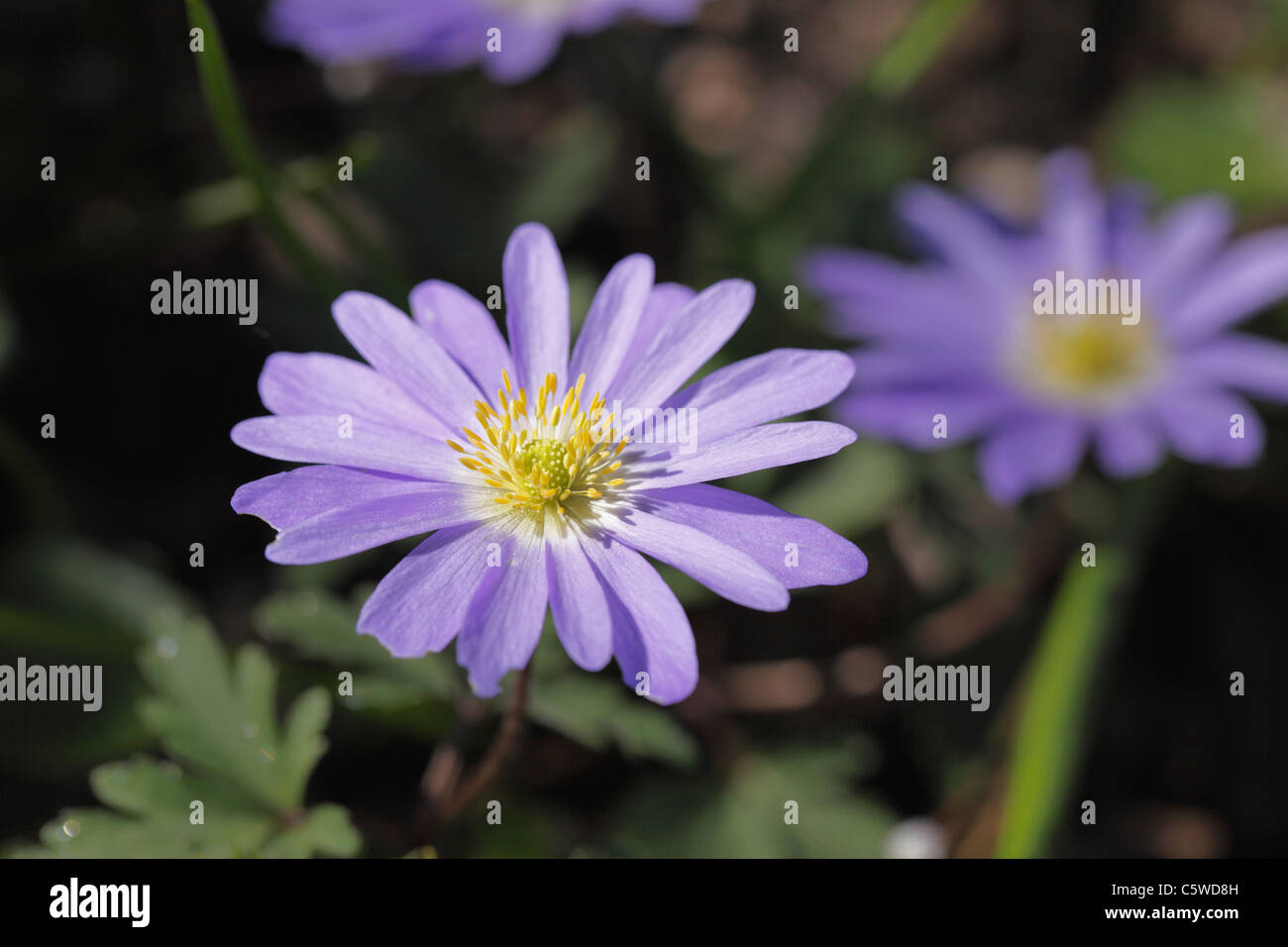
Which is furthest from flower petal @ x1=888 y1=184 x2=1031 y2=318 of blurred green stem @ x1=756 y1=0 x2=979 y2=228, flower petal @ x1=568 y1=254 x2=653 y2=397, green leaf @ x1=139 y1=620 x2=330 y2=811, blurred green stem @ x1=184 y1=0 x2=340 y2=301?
green leaf @ x1=139 y1=620 x2=330 y2=811

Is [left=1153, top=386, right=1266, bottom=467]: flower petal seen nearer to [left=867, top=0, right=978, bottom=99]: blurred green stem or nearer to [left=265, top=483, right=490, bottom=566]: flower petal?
[left=867, top=0, right=978, bottom=99]: blurred green stem

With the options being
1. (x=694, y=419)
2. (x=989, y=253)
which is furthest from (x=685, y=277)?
(x=694, y=419)

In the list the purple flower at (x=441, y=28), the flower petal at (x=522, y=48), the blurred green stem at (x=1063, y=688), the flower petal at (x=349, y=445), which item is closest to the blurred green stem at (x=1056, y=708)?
the blurred green stem at (x=1063, y=688)

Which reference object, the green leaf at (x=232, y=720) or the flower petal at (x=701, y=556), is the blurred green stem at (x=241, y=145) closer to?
the green leaf at (x=232, y=720)

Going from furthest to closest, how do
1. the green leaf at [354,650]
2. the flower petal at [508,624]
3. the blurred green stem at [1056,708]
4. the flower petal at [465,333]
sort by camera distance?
the blurred green stem at [1056,708]
the green leaf at [354,650]
the flower petal at [465,333]
the flower petal at [508,624]

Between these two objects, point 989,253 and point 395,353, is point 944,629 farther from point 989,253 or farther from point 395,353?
point 395,353
